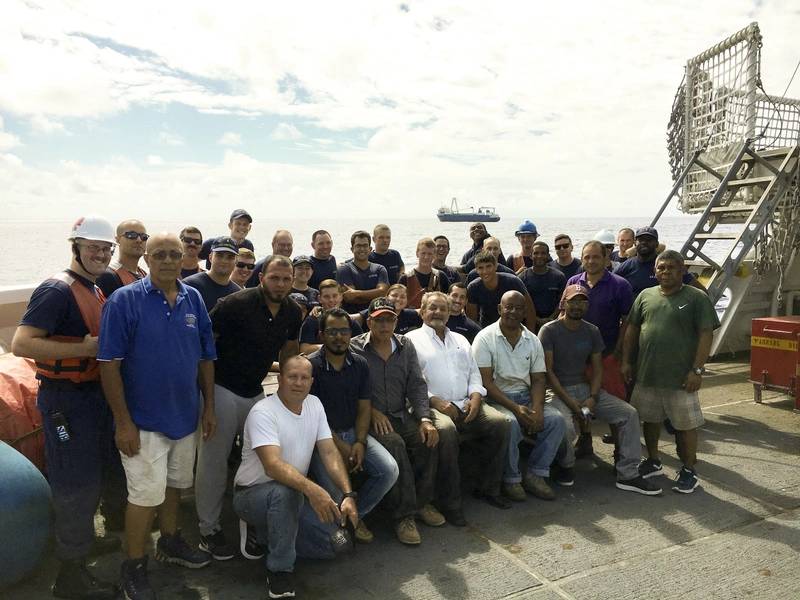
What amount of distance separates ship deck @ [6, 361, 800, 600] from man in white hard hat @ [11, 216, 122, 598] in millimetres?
328

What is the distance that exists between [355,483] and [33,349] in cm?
221

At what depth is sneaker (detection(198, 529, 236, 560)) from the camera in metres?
3.68

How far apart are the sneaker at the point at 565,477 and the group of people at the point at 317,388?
0.05 ft

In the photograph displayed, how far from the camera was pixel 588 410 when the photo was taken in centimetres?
488

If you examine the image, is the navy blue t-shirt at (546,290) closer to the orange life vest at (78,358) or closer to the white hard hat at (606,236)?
the white hard hat at (606,236)

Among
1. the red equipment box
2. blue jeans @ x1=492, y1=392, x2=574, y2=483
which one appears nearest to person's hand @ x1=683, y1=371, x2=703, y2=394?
blue jeans @ x1=492, y1=392, x2=574, y2=483

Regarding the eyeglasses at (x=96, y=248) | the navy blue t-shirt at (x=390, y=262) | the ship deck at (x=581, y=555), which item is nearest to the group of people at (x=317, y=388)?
the eyeglasses at (x=96, y=248)

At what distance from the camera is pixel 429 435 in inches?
165

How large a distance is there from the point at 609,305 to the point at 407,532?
8.95 feet

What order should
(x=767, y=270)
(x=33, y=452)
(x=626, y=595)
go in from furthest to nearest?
1. (x=767, y=270)
2. (x=33, y=452)
3. (x=626, y=595)

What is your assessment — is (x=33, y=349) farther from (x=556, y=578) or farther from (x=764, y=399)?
(x=764, y=399)

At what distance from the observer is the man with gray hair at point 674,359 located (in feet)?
15.4

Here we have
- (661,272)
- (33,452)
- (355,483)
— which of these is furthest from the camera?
(661,272)

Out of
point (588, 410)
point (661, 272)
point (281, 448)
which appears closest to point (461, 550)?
point (281, 448)
